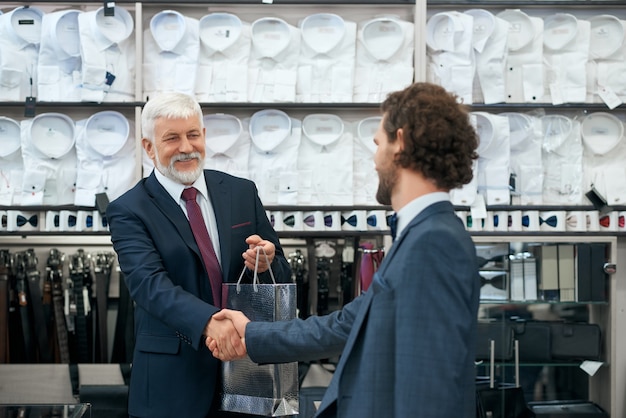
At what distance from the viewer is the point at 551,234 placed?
4879 mm

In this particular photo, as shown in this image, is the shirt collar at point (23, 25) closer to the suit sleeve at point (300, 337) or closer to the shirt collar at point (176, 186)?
the shirt collar at point (176, 186)

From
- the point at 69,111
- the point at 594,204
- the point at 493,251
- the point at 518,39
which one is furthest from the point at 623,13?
the point at 69,111

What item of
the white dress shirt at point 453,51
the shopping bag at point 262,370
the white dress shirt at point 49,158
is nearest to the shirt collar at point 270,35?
the white dress shirt at point 453,51

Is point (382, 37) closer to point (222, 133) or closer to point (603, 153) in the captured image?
point (222, 133)

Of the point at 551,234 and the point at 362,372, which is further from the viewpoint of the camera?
the point at 551,234

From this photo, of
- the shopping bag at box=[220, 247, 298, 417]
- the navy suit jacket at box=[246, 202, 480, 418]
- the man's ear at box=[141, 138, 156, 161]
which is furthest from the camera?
the man's ear at box=[141, 138, 156, 161]

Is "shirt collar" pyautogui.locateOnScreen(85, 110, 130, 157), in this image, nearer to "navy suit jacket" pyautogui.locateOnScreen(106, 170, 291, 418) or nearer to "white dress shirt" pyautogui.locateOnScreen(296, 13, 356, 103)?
"white dress shirt" pyautogui.locateOnScreen(296, 13, 356, 103)

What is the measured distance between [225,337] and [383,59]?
111 inches

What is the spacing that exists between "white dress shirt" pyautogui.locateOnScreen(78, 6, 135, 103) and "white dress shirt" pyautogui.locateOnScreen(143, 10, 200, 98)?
0.12 meters

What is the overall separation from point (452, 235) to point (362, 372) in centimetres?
34

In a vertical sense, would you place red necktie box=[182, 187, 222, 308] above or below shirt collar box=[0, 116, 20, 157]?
below

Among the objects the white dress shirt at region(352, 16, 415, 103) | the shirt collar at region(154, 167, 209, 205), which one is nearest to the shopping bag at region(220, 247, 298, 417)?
the shirt collar at region(154, 167, 209, 205)

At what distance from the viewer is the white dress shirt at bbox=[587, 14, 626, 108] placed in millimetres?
4895

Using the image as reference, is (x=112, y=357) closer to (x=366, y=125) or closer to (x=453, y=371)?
(x=366, y=125)
